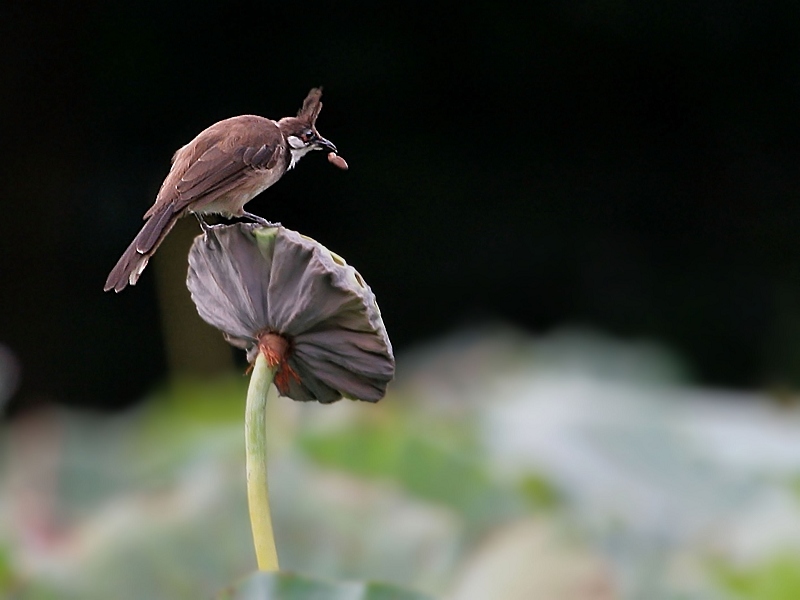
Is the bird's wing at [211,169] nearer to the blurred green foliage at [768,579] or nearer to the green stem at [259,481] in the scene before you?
the green stem at [259,481]

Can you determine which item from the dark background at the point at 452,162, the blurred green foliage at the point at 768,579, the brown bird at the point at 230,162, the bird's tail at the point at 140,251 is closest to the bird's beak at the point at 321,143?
the brown bird at the point at 230,162

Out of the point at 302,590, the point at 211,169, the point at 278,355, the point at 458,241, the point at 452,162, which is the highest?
the point at 452,162

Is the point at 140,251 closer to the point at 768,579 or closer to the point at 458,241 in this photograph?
the point at 768,579

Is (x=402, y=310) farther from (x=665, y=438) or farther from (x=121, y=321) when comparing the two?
(x=665, y=438)

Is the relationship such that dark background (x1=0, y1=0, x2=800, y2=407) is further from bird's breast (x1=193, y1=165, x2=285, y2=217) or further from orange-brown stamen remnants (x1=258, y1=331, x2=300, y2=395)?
orange-brown stamen remnants (x1=258, y1=331, x2=300, y2=395)

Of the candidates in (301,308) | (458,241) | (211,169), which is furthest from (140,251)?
(458,241)

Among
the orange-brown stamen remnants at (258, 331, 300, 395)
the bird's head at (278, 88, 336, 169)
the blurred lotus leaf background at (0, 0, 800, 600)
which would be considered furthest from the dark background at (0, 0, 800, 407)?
the orange-brown stamen remnants at (258, 331, 300, 395)
